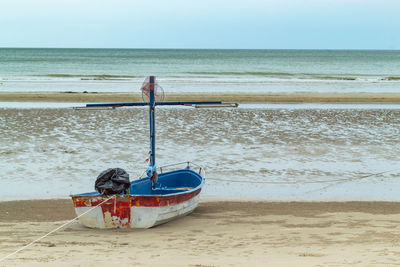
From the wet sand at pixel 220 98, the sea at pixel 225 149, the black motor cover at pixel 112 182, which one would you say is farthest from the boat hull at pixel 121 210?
the wet sand at pixel 220 98

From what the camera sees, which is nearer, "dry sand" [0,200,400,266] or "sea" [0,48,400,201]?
"dry sand" [0,200,400,266]

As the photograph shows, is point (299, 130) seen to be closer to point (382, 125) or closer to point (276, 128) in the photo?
point (276, 128)

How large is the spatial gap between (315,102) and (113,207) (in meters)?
22.7

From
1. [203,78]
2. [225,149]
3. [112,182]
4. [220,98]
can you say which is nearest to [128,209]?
[112,182]

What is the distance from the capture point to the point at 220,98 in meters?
30.3

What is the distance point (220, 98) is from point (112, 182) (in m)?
21.9

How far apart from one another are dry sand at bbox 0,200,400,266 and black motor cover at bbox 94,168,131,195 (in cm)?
68

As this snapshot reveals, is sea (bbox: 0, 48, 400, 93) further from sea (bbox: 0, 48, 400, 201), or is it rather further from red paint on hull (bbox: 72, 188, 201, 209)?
red paint on hull (bbox: 72, 188, 201, 209)

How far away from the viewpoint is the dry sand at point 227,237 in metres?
7.00

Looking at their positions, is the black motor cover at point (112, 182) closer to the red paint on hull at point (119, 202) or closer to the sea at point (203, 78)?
the red paint on hull at point (119, 202)

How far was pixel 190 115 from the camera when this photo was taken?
76.7 feet

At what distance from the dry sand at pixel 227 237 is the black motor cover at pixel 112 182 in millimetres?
682

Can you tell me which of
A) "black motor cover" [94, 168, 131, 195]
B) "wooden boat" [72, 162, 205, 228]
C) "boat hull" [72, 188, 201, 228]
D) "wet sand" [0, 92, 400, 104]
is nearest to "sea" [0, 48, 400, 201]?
"wooden boat" [72, 162, 205, 228]

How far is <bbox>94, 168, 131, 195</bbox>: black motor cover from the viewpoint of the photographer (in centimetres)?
868
